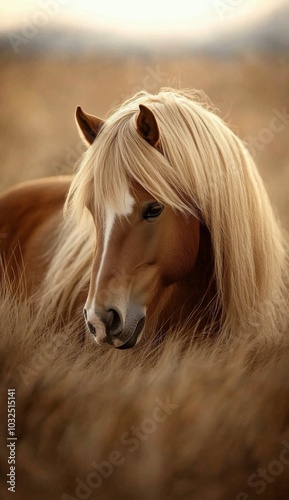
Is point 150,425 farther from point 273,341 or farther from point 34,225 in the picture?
point 34,225

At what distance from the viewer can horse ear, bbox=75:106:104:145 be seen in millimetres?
1213

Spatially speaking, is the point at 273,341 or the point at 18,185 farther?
the point at 18,185

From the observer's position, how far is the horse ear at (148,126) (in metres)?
1.13

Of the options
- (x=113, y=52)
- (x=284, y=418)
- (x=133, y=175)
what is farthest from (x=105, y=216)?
(x=284, y=418)

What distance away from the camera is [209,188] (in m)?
1.20

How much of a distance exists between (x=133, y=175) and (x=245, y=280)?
0.31 metres

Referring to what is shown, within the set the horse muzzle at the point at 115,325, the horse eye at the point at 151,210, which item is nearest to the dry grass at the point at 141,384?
the horse muzzle at the point at 115,325

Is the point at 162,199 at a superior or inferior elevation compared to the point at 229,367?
superior

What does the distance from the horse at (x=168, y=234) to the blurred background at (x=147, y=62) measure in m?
0.07

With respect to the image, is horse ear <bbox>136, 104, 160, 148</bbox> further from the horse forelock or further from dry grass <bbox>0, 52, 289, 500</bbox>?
dry grass <bbox>0, 52, 289, 500</bbox>

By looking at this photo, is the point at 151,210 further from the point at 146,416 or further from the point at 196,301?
the point at 146,416

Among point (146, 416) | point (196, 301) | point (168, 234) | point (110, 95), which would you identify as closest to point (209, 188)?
point (168, 234)

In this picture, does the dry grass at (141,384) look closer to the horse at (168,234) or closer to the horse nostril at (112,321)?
the horse at (168,234)

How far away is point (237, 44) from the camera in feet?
4.43
